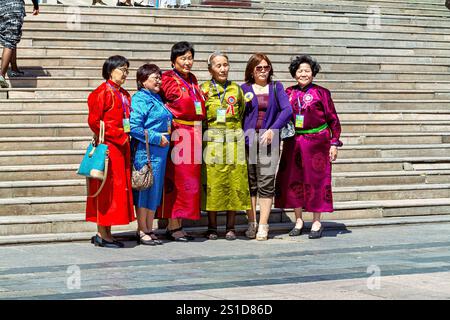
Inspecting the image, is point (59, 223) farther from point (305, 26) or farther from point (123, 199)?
point (305, 26)

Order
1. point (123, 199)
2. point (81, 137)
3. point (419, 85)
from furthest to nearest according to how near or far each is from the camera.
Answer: point (419, 85) < point (81, 137) < point (123, 199)

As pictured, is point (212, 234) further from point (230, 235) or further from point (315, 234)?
point (315, 234)

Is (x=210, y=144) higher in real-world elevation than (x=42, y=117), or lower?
lower

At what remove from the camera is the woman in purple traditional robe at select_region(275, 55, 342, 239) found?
36.5 ft

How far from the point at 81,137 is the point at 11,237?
257 cm

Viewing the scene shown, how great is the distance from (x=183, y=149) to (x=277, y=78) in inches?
198

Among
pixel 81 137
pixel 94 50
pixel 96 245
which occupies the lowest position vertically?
pixel 96 245

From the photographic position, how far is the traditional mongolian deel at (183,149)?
35.0 ft

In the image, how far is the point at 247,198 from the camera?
1091 centimetres

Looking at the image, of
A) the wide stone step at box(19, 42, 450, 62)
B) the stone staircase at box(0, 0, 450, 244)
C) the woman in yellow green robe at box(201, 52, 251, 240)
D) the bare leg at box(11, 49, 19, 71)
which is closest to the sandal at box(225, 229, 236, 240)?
the woman in yellow green robe at box(201, 52, 251, 240)

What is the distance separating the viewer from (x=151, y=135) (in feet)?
33.9

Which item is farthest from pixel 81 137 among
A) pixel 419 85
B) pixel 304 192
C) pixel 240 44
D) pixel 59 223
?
pixel 419 85

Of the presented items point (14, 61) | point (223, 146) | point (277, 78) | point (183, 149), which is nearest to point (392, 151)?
point (277, 78)

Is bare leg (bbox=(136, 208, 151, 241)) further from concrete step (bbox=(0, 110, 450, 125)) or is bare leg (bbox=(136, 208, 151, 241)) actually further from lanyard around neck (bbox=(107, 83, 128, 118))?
concrete step (bbox=(0, 110, 450, 125))
